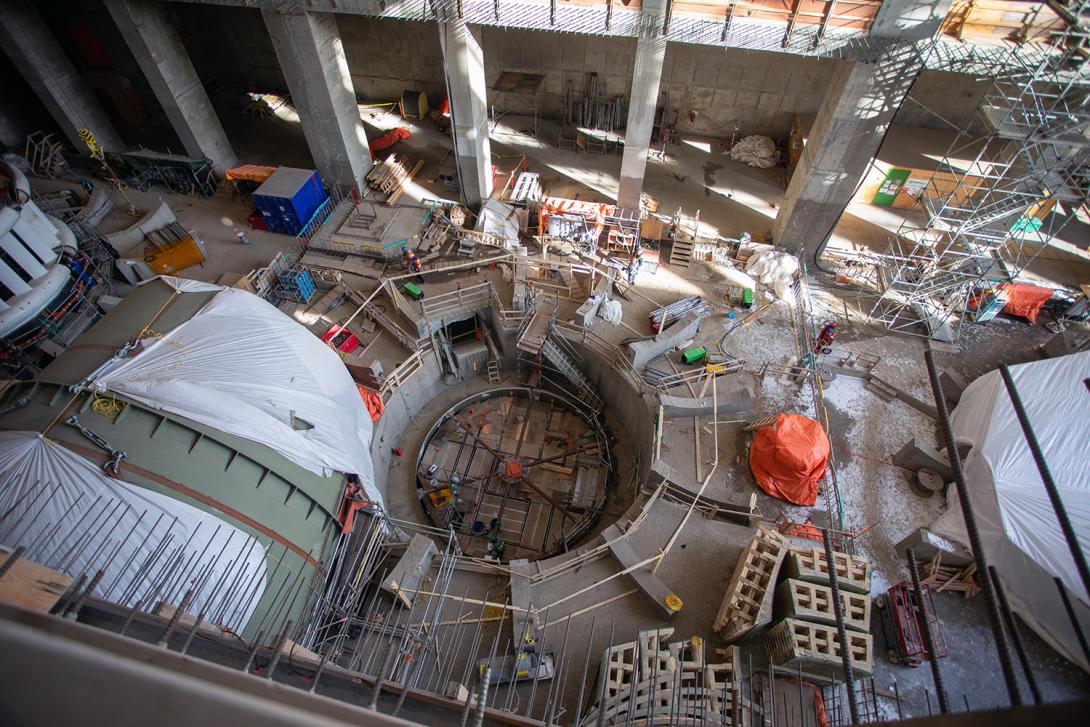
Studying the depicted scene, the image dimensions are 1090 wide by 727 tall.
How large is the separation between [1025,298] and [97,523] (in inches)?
1070

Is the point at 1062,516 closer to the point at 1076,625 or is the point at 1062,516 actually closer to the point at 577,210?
the point at 1076,625

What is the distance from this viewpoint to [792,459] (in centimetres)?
1527

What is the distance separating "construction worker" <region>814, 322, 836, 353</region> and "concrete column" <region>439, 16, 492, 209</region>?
14.6m

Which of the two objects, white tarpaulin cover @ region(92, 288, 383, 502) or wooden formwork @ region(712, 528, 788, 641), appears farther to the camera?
wooden formwork @ region(712, 528, 788, 641)

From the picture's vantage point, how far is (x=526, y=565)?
49.1 feet

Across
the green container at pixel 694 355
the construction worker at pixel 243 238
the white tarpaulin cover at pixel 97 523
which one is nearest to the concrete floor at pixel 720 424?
the construction worker at pixel 243 238

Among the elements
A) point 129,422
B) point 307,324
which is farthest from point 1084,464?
point 307,324

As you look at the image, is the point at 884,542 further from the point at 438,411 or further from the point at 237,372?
the point at 237,372

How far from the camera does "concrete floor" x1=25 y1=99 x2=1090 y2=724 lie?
13.5 metres

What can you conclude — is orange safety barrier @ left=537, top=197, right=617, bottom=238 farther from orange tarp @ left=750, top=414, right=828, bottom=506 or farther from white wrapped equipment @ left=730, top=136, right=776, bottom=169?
orange tarp @ left=750, top=414, right=828, bottom=506

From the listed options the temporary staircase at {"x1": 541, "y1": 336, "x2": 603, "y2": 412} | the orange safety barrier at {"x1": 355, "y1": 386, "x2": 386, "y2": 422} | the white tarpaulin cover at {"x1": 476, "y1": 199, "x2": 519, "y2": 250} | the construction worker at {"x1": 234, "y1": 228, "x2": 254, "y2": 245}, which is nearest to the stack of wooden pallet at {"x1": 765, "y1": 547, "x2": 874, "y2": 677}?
the temporary staircase at {"x1": 541, "y1": 336, "x2": 603, "y2": 412}

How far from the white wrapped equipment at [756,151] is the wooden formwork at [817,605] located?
22.0m

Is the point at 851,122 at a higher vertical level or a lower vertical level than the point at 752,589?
higher

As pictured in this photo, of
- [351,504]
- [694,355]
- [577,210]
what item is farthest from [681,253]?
[351,504]
